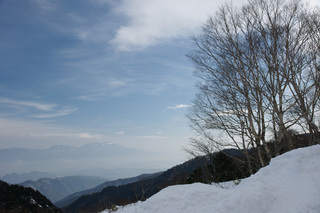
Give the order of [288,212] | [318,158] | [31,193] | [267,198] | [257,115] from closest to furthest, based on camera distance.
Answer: [288,212] < [267,198] < [318,158] < [257,115] < [31,193]

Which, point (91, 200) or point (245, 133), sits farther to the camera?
point (91, 200)

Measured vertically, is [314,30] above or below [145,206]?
above

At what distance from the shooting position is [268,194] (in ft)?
17.1

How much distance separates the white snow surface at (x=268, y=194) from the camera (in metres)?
4.91

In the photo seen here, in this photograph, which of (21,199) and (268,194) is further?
(21,199)

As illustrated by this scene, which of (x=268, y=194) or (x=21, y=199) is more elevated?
(x=268, y=194)

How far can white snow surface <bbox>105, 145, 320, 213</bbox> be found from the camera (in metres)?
4.91

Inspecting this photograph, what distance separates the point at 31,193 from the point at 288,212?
54114 millimetres

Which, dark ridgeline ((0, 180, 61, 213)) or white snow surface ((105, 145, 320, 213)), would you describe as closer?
white snow surface ((105, 145, 320, 213))

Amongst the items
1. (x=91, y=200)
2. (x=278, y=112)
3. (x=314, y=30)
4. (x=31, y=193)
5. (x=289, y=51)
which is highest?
(x=314, y=30)

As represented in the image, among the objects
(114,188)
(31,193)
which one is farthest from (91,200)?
(31,193)

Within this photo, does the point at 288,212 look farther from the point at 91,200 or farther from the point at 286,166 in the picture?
the point at 91,200

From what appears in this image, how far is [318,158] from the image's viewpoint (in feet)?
20.3

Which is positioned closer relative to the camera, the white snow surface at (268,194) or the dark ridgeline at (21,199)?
the white snow surface at (268,194)
